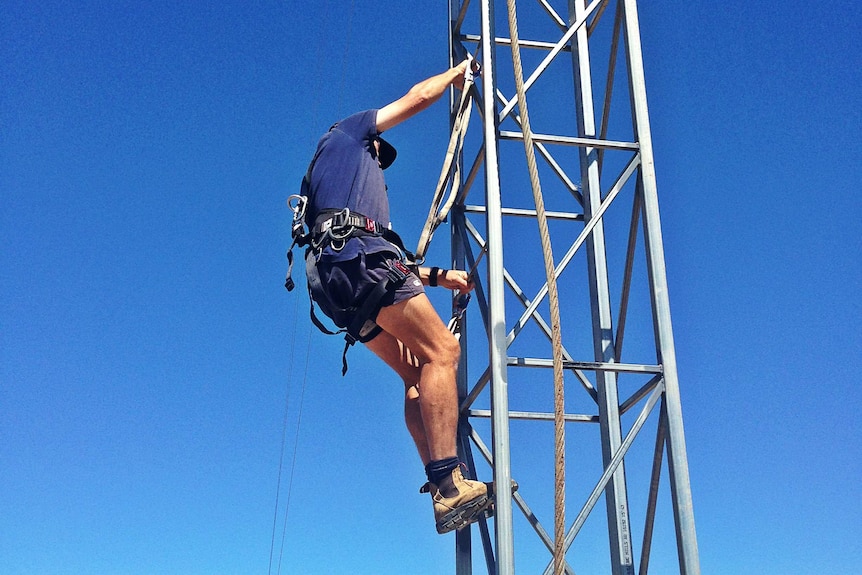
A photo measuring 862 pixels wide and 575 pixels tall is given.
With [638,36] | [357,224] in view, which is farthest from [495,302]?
[638,36]

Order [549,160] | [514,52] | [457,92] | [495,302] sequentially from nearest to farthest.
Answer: [514,52] → [495,302] → [549,160] → [457,92]

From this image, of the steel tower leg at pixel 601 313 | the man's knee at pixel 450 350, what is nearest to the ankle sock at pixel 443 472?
the man's knee at pixel 450 350

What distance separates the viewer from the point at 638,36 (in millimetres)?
4797

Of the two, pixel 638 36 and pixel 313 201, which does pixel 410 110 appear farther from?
pixel 638 36

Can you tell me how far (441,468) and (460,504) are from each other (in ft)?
0.62

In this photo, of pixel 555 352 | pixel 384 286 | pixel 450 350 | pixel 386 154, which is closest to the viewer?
pixel 555 352

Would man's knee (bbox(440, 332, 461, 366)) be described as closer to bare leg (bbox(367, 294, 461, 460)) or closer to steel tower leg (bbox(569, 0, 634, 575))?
bare leg (bbox(367, 294, 461, 460))

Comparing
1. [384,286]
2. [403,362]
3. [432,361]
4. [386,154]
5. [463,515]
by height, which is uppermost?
[386,154]

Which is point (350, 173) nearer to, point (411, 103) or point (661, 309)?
point (411, 103)

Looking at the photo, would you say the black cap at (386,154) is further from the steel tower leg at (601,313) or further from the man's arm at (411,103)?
the steel tower leg at (601,313)

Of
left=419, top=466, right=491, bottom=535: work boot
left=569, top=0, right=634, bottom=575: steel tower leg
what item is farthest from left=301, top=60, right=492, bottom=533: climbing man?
left=569, top=0, right=634, bottom=575: steel tower leg

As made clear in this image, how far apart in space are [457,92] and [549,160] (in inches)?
36.3

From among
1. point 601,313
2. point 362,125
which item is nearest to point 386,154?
point 362,125

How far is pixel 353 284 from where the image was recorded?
14.0 feet
